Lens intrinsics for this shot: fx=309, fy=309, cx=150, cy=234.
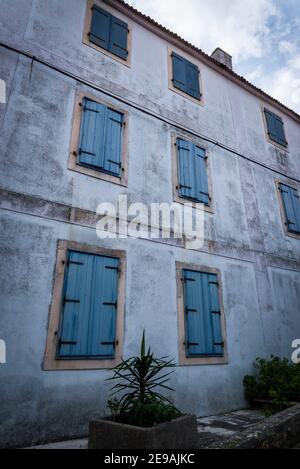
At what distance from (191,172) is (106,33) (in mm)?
3664

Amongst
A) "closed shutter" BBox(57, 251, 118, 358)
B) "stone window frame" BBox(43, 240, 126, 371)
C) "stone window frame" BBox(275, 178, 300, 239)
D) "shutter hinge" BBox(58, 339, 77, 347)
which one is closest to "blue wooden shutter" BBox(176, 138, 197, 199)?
"stone window frame" BBox(43, 240, 126, 371)

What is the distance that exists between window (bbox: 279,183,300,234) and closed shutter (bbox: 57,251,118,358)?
552 centimetres

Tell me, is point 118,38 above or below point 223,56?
below

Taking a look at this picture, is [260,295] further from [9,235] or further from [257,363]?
[9,235]

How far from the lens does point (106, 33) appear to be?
6.94 meters

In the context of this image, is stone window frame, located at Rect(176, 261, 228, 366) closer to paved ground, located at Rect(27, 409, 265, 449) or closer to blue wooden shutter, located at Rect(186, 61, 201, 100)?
paved ground, located at Rect(27, 409, 265, 449)

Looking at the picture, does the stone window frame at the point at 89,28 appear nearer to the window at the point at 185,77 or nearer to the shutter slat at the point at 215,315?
the window at the point at 185,77

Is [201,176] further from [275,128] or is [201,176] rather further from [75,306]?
[275,128]

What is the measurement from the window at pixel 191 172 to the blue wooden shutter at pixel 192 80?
1717mm

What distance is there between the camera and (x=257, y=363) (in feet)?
20.2

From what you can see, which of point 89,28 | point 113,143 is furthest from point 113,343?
point 89,28

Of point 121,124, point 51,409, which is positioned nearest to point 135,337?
point 51,409
